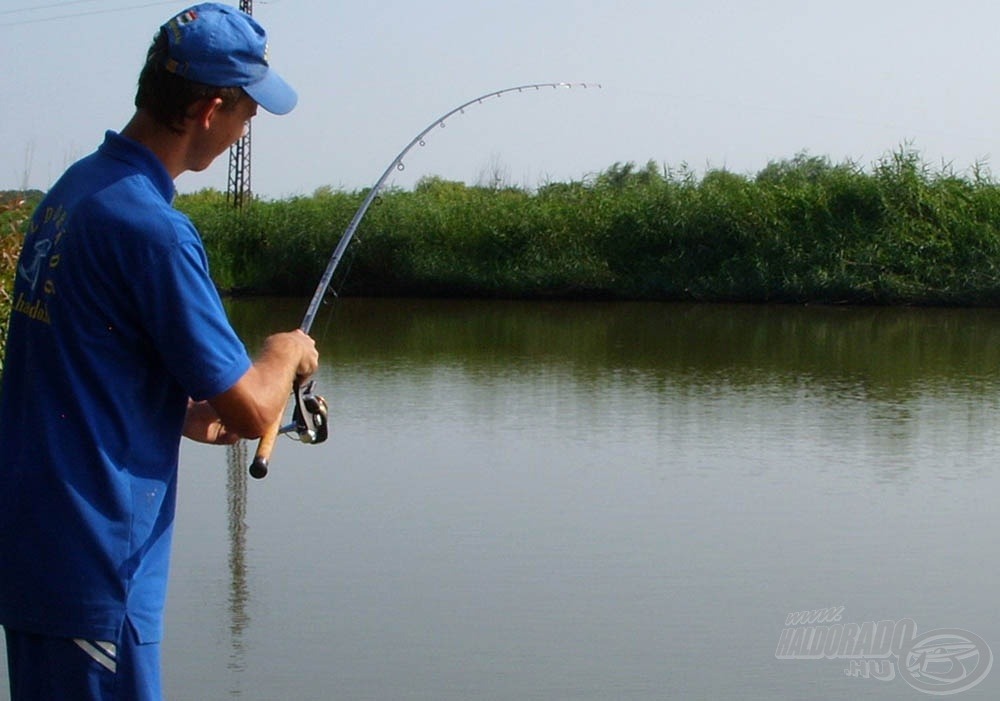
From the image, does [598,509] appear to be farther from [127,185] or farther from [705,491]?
[127,185]

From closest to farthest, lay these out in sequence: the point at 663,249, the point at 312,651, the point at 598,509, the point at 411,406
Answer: the point at 312,651 < the point at 598,509 < the point at 411,406 < the point at 663,249

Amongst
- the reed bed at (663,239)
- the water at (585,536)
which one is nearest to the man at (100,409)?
the water at (585,536)

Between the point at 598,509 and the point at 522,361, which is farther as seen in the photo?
the point at 522,361

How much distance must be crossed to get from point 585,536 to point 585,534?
1.4 inches

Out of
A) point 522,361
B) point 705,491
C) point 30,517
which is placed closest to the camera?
point 30,517

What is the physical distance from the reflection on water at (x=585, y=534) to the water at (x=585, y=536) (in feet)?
0.05

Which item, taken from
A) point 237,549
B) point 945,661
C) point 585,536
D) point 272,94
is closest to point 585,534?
point 585,536

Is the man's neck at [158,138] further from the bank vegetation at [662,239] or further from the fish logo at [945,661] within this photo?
the bank vegetation at [662,239]

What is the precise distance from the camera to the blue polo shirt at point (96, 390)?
5.83 feet

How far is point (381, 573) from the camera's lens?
5441 millimetres

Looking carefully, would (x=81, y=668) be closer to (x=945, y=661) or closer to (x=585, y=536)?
(x=945, y=661)

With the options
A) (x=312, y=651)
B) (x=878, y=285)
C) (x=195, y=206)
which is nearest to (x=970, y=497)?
(x=312, y=651)

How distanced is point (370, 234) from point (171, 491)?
21.8 m

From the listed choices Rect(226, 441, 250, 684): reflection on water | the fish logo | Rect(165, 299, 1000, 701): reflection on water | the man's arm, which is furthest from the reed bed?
the man's arm
